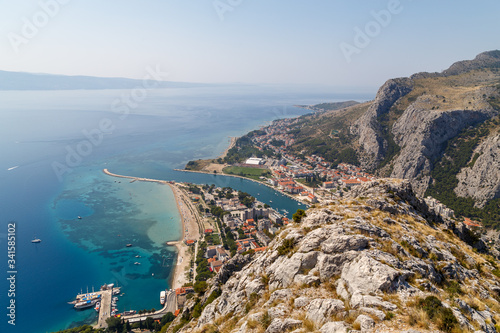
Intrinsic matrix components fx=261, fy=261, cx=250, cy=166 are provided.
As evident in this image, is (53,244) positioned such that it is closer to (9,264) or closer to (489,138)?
(9,264)

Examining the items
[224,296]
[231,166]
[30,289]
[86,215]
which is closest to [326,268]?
[224,296]

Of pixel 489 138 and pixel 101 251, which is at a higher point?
pixel 489 138

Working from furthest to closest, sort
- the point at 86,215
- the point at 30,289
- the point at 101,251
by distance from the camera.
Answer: the point at 86,215
the point at 101,251
the point at 30,289

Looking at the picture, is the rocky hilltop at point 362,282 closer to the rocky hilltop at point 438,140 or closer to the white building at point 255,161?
the rocky hilltop at point 438,140

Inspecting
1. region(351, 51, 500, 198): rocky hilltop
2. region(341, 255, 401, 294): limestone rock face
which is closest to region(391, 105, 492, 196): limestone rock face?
region(351, 51, 500, 198): rocky hilltop

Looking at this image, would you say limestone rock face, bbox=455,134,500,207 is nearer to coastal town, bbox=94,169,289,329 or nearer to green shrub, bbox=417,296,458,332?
coastal town, bbox=94,169,289,329

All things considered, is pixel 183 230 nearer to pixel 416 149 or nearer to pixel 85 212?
pixel 85 212
